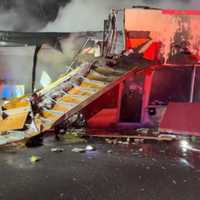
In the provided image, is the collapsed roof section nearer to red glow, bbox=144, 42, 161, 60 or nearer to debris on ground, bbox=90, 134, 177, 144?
red glow, bbox=144, 42, 161, 60

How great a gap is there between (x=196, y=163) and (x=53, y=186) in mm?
3118

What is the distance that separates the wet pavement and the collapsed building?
1.23m

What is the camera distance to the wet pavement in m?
5.28

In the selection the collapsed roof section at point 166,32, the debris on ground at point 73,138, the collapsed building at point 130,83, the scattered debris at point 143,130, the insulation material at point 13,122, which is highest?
the collapsed roof section at point 166,32

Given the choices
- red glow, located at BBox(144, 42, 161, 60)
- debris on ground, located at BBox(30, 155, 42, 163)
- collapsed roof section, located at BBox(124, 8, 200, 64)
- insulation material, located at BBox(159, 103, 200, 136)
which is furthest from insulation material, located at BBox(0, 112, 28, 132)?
red glow, located at BBox(144, 42, 161, 60)

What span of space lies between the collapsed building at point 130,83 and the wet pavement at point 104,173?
4.03 feet

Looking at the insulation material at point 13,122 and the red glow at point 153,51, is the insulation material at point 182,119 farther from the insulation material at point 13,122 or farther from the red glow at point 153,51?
the insulation material at point 13,122

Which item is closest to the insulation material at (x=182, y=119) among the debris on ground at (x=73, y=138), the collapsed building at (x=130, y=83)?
the collapsed building at (x=130, y=83)

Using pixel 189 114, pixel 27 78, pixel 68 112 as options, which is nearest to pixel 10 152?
pixel 68 112

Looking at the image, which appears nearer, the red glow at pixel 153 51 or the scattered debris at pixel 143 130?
the scattered debris at pixel 143 130

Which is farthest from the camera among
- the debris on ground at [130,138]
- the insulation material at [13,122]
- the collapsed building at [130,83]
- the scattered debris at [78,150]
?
the collapsed building at [130,83]

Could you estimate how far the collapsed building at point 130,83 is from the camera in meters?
8.99

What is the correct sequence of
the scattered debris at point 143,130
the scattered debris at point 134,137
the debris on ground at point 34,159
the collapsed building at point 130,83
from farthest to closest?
the scattered debris at point 143,130 < the collapsed building at point 130,83 < the scattered debris at point 134,137 < the debris on ground at point 34,159

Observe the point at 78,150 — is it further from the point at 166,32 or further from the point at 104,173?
the point at 166,32
